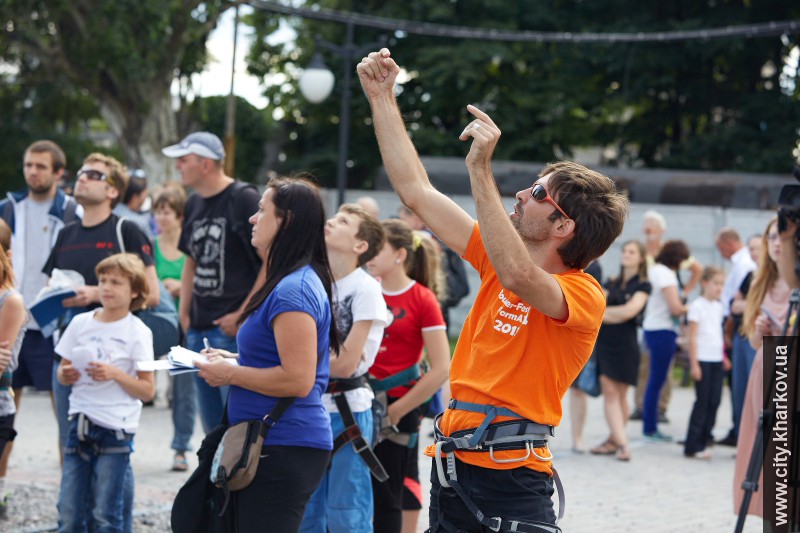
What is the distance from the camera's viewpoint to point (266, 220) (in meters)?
4.33

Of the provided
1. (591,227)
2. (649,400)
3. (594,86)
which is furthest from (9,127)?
(591,227)

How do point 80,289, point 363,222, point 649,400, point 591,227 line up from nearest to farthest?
point 591,227 → point 363,222 → point 80,289 → point 649,400

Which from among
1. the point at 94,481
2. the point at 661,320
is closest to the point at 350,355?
the point at 94,481

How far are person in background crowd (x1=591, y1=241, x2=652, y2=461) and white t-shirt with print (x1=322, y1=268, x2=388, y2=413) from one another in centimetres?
518

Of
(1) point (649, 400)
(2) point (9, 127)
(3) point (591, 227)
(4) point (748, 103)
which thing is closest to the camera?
(3) point (591, 227)

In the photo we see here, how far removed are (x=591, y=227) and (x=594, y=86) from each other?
2819 cm

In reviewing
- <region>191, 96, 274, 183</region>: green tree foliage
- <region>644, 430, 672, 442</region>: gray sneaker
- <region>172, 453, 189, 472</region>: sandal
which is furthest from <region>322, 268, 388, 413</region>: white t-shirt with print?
<region>191, 96, 274, 183</region>: green tree foliage

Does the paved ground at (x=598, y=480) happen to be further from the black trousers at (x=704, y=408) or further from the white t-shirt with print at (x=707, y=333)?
the white t-shirt with print at (x=707, y=333)

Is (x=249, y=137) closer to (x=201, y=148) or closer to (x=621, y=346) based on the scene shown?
(x=621, y=346)

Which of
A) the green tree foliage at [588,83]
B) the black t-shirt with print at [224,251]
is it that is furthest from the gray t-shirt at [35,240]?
the green tree foliage at [588,83]

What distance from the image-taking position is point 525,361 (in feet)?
11.2

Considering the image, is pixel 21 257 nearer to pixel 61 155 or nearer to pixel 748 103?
pixel 61 155

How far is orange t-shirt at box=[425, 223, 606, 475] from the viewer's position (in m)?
3.40

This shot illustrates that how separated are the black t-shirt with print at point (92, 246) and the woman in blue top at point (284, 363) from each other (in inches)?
100.0
